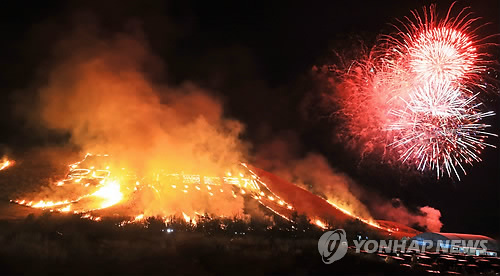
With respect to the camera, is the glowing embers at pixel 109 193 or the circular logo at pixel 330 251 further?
the glowing embers at pixel 109 193

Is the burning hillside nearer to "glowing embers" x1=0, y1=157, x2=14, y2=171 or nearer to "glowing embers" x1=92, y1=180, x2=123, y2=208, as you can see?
"glowing embers" x1=92, y1=180, x2=123, y2=208

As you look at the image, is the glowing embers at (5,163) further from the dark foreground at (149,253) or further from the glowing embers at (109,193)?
the dark foreground at (149,253)

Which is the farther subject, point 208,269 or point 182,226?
point 182,226

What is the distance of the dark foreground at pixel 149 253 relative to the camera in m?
14.7

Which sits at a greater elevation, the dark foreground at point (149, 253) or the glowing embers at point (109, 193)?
the glowing embers at point (109, 193)

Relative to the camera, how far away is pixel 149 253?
55.6ft

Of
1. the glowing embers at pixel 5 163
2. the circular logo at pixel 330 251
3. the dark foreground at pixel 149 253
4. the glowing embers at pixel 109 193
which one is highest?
the glowing embers at pixel 5 163

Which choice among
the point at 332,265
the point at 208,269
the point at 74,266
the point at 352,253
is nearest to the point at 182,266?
the point at 208,269

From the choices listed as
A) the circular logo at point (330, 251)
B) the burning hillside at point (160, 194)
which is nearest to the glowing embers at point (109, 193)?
the burning hillside at point (160, 194)

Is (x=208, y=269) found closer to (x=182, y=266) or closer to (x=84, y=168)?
(x=182, y=266)

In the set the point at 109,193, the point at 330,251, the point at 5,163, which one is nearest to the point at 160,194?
the point at 109,193

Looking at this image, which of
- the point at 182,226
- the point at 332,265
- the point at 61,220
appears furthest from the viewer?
the point at 182,226

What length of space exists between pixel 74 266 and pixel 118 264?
1.50m

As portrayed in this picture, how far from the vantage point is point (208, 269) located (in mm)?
15680
